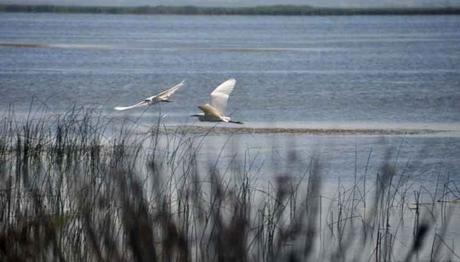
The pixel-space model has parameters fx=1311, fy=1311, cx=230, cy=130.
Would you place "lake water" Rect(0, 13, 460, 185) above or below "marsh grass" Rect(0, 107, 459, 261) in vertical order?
A: below

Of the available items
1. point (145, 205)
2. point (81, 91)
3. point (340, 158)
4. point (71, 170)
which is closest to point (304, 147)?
point (340, 158)

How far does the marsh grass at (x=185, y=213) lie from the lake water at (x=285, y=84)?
72cm

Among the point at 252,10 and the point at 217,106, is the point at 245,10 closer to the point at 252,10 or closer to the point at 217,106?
the point at 252,10

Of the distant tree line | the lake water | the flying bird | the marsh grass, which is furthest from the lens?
the distant tree line

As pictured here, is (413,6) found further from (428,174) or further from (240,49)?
(428,174)

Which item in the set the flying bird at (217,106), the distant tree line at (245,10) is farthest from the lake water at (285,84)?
the distant tree line at (245,10)

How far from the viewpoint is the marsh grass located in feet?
19.4

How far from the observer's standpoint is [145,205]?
6.43 m

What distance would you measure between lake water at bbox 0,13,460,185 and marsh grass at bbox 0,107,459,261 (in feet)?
2.36

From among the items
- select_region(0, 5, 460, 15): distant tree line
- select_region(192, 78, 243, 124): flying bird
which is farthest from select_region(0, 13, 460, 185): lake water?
select_region(0, 5, 460, 15): distant tree line

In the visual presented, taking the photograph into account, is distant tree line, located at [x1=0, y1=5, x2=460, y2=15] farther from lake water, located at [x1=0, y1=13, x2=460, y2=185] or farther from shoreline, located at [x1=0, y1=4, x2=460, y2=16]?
lake water, located at [x1=0, y1=13, x2=460, y2=185]

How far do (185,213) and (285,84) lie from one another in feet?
50.2

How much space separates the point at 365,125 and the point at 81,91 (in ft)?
21.7

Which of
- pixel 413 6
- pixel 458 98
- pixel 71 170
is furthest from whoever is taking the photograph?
pixel 413 6
